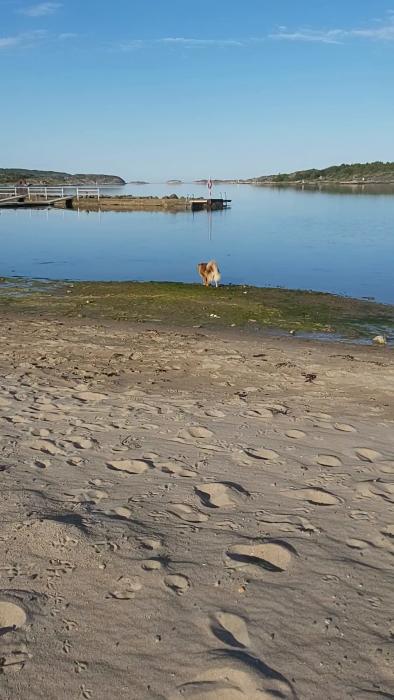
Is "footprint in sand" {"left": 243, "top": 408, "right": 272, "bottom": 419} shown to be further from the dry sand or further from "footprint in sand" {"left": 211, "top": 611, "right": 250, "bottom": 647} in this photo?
"footprint in sand" {"left": 211, "top": 611, "right": 250, "bottom": 647}

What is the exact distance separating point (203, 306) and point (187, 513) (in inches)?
412

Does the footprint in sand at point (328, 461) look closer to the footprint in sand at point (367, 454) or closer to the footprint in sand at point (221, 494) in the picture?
the footprint in sand at point (367, 454)

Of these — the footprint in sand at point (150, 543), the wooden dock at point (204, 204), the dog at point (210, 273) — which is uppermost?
the wooden dock at point (204, 204)

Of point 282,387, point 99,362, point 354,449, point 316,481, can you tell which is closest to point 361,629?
point 316,481

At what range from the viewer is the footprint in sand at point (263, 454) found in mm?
4957

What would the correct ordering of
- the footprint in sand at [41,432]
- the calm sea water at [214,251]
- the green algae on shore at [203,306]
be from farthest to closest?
the calm sea water at [214,251] → the green algae on shore at [203,306] → the footprint in sand at [41,432]

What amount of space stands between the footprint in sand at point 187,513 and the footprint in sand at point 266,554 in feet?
1.34

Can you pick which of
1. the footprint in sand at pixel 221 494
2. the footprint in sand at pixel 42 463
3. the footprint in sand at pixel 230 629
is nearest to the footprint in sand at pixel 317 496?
the footprint in sand at pixel 221 494

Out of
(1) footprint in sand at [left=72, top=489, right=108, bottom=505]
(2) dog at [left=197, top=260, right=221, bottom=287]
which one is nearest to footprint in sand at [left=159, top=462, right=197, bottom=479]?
(1) footprint in sand at [left=72, top=489, right=108, bottom=505]

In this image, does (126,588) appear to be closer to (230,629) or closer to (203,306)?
(230,629)

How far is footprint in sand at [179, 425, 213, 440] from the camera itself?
5398 mm

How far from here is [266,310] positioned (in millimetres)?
13867

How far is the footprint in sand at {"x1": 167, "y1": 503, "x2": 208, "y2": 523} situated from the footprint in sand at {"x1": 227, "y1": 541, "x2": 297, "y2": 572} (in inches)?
16.0

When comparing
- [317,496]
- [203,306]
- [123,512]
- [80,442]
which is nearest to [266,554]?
[317,496]
